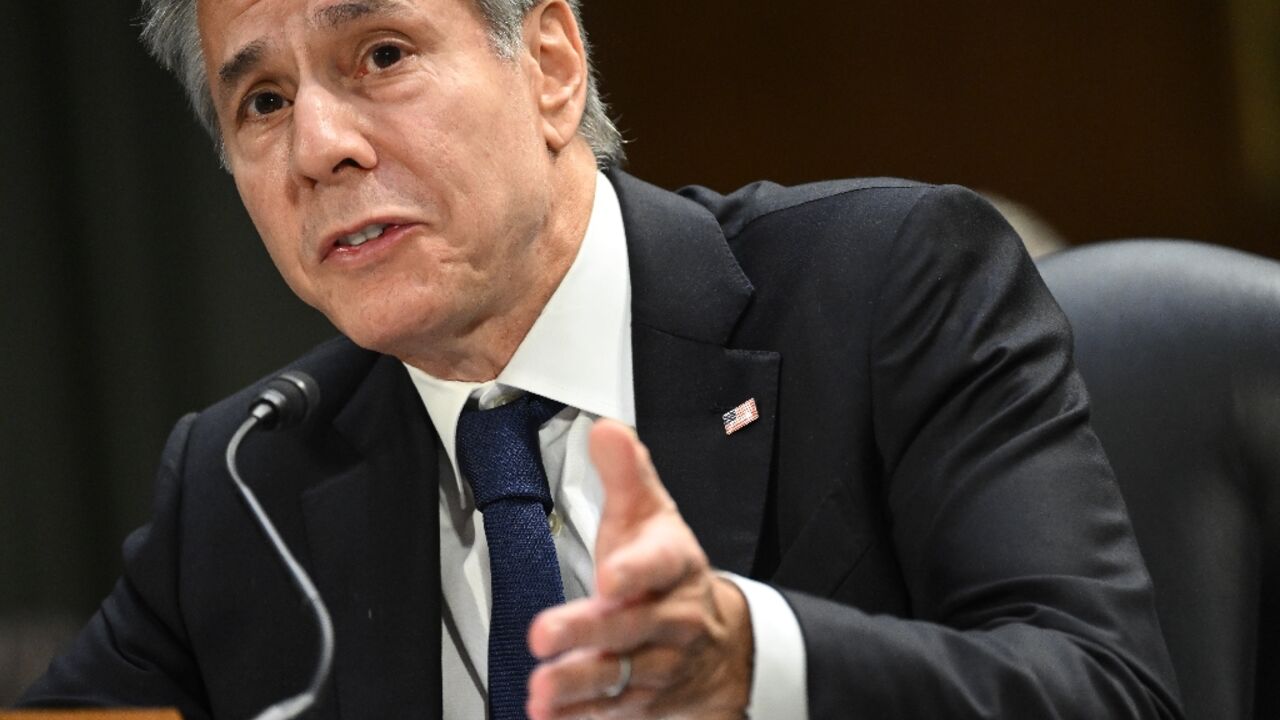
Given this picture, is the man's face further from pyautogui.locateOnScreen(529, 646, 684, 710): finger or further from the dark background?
the dark background

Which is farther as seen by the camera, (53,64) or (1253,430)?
(53,64)

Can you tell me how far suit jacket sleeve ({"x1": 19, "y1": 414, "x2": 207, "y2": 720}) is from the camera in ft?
6.61

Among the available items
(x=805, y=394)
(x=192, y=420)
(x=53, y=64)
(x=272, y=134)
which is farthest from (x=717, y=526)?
(x=53, y=64)

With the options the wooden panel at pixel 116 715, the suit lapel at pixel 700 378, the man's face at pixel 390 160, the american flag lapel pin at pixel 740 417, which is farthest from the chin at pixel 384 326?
the wooden panel at pixel 116 715

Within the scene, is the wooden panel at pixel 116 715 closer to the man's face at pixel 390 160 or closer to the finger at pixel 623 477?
the finger at pixel 623 477

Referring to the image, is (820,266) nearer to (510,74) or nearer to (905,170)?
(510,74)

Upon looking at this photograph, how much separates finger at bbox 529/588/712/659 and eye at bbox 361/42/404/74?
919 mm

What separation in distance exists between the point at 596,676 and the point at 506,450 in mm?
739

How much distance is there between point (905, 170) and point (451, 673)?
271cm

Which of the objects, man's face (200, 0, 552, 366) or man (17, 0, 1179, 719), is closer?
man (17, 0, 1179, 719)

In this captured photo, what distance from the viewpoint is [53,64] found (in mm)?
3637

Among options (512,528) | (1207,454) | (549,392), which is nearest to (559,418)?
(549,392)

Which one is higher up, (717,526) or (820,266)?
(820,266)

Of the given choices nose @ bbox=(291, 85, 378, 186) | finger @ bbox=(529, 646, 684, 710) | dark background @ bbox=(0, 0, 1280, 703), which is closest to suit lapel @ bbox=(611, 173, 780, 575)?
nose @ bbox=(291, 85, 378, 186)
